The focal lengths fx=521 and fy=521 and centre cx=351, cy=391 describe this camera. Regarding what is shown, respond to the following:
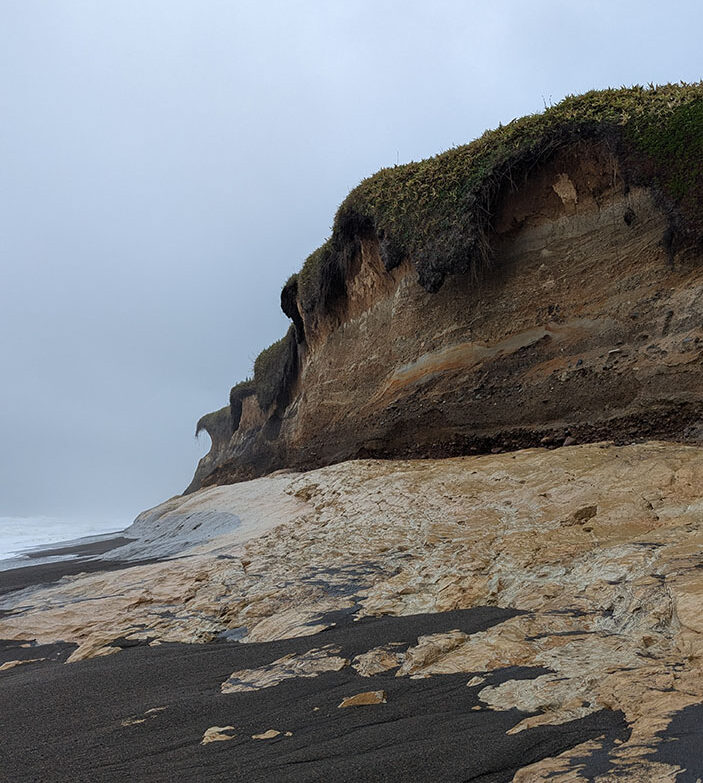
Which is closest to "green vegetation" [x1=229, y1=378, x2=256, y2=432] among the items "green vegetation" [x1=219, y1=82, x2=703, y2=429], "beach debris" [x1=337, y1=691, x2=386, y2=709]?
"green vegetation" [x1=219, y1=82, x2=703, y2=429]

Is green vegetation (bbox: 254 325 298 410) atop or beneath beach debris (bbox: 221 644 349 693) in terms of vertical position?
atop

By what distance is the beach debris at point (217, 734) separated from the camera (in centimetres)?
209

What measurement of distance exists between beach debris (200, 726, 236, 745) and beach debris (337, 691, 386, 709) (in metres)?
0.47

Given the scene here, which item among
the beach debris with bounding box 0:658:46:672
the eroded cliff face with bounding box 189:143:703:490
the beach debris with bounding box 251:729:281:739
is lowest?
the beach debris with bounding box 251:729:281:739

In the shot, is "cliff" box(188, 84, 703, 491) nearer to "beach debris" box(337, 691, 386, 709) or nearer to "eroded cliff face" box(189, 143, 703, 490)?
"eroded cliff face" box(189, 143, 703, 490)

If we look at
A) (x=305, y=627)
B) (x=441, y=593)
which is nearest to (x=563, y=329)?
(x=441, y=593)

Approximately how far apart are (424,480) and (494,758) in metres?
5.58

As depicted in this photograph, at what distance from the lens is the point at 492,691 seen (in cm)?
222

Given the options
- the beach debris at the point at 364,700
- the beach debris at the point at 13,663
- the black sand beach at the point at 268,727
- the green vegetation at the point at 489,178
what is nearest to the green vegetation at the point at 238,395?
the green vegetation at the point at 489,178

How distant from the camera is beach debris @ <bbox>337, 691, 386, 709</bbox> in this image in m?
2.27

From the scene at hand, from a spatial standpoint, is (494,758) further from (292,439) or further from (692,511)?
(292,439)

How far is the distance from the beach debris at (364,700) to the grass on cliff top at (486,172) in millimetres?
7489

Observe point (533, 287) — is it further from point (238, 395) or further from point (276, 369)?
point (238, 395)

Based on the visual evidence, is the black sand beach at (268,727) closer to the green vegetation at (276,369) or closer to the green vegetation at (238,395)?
the green vegetation at (276,369)
